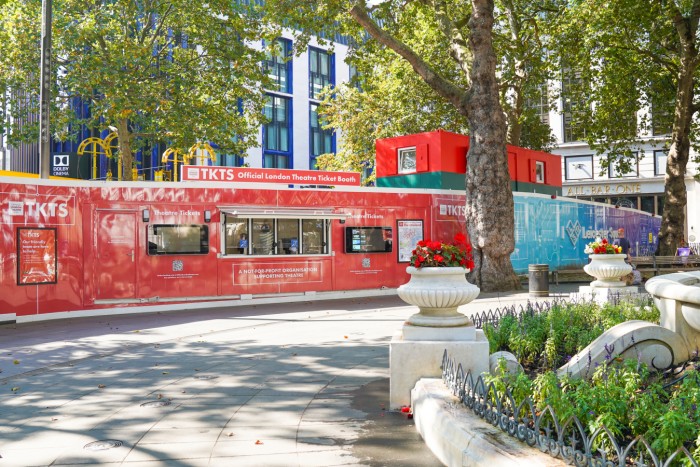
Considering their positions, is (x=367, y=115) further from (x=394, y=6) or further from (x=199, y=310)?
(x=199, y=310)

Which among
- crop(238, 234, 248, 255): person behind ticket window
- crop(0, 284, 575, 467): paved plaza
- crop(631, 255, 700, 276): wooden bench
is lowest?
crop(0, 284, 575, 467): paved plaza

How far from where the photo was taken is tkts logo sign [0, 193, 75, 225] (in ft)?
49.8

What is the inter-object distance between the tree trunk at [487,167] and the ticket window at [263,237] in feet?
19.6

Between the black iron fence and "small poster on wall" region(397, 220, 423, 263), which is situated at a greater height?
"small poster on wall" region(397, 220, 423, 263)

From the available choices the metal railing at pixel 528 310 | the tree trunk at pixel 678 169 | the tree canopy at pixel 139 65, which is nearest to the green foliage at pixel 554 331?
the metal railing at pixel 528 310

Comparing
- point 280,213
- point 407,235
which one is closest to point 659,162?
point 407,235

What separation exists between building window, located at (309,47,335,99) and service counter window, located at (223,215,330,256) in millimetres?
34183

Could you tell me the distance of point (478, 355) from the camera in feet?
20.9

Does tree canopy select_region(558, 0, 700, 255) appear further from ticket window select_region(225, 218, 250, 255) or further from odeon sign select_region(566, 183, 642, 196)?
odeon sign select_region(566, 183, 642, 196)

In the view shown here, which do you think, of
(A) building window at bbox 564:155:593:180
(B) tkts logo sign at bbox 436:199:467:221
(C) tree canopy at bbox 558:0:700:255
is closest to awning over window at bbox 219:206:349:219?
(B) tkts logo sign at bbox 436:199:467:221

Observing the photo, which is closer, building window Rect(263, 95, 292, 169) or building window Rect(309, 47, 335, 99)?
building window Rect(263, 95, 292, 169)

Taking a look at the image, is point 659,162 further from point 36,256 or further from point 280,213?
point 36,256

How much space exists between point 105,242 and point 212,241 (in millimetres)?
2768

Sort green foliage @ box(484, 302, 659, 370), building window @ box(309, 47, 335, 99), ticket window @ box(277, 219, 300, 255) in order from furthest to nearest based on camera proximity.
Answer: building window @ box(309, 47, 335, 99), ticket window @ box(277, 219, 300, 255), green foliage @ box(484, 302, 659, 370)
